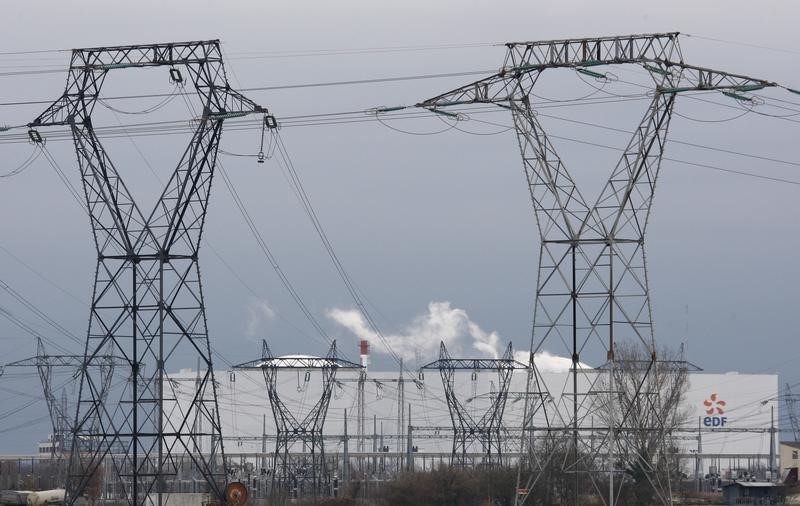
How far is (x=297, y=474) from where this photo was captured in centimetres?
10794

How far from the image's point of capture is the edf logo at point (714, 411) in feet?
493

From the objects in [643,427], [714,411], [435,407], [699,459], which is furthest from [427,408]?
[643,427]

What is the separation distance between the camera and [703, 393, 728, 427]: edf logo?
150m

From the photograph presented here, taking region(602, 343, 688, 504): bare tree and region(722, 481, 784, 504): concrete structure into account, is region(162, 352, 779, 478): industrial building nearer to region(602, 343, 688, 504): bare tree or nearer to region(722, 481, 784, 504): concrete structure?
region(602, 343, 688, 504): bare tree

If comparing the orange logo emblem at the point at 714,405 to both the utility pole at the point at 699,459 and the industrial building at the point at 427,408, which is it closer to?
the industrial building at the point at 427,408

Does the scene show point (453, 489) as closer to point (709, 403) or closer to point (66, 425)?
point (66, 425)

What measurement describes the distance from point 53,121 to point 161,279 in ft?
23.2

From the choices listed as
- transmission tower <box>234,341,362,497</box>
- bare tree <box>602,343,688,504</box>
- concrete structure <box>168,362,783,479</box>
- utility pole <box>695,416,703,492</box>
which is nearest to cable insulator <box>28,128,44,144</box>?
bare tree <box>602,343,688,504</box>

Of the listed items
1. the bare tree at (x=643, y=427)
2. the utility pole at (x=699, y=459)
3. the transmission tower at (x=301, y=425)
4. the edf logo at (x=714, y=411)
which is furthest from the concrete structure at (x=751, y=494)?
the edf logo at (x=714, y=411)

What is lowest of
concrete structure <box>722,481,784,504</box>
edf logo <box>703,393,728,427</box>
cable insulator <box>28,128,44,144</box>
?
concrete structure <box>722,481,784,504</box>

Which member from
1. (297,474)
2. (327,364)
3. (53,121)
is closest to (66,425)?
(297,474)

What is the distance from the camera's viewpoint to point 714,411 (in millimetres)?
151000

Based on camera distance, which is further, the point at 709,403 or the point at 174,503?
the point at 709,403

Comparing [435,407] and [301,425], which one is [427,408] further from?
[301,425]
